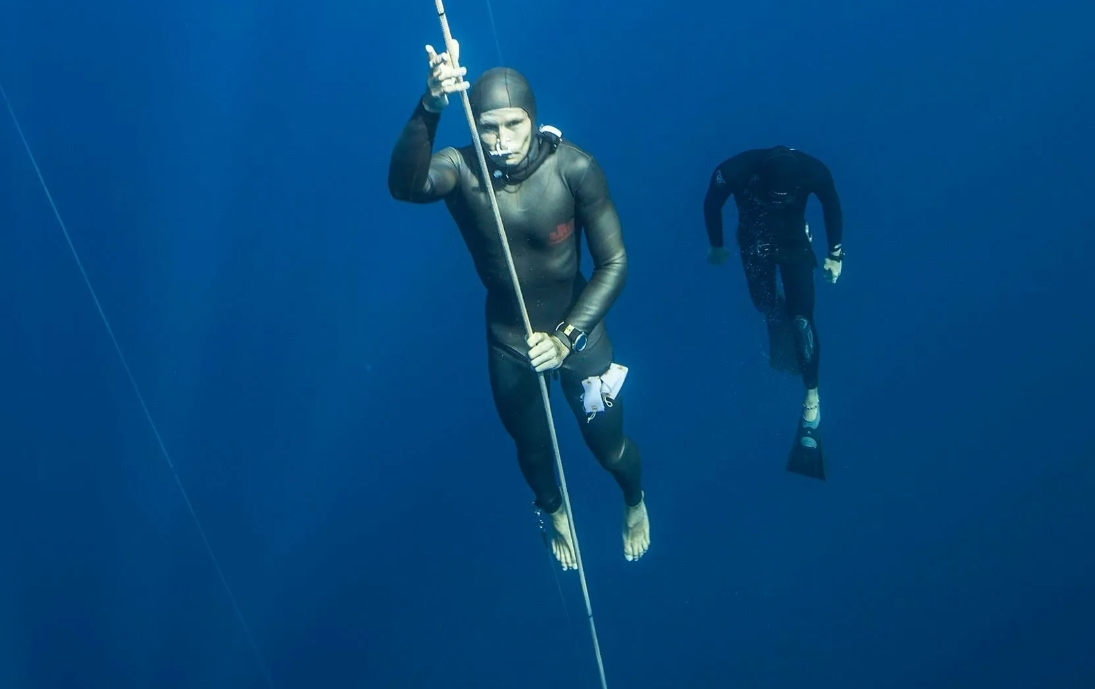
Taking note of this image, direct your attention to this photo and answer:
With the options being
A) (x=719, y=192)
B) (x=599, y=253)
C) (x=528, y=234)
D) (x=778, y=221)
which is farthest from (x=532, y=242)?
(x=778, y=221)

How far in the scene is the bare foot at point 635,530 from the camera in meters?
3.57

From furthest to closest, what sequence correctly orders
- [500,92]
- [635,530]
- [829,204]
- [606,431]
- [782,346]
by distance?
[782,346]
[635,530]
[829,204]
[606,431]
[500,92]

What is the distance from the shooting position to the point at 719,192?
133 inches

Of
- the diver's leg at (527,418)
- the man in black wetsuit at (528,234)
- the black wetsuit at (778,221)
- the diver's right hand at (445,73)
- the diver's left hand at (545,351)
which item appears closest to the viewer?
the diver's right hand at (445,73)

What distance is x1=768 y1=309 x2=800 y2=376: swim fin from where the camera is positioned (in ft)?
12.2

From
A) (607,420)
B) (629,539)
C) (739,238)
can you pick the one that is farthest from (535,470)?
(739,238)

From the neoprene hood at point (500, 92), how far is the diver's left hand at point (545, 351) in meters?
0.59

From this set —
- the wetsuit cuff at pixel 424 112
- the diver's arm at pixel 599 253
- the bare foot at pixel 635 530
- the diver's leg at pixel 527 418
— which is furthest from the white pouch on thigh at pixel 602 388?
the wetsuit cuff at pixel 424 112

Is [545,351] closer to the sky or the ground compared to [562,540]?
closer to the sky

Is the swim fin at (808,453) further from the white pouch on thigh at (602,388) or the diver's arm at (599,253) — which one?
the diver's arm at (599,253)

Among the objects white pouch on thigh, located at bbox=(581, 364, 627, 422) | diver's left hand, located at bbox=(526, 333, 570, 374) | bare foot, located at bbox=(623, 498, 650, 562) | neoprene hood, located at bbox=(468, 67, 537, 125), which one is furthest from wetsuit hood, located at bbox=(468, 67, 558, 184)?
bare foot, located at bbox=(623, 498, 650, 562)

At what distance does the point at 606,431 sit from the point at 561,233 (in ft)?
2.53

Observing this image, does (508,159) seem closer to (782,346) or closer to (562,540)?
(562,540)

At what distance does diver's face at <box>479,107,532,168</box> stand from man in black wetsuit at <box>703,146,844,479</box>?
1.11 metres
